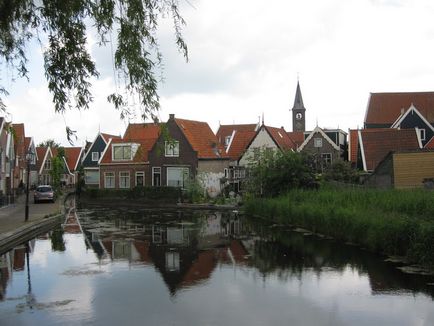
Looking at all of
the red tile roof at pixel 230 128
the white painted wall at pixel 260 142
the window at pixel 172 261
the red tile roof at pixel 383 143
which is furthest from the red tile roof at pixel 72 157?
the window at pixel 172 261

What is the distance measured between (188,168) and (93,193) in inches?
454

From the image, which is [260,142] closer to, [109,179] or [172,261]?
[109,179]

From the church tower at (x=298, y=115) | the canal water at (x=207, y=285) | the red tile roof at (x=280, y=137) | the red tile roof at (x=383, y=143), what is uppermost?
the church tower at (x=298, y=115)

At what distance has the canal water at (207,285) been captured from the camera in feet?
29.8

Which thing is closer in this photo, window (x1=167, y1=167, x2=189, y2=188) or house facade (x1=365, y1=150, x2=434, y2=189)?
house facade (x1=365, y1=150, x2=434, y2=189)

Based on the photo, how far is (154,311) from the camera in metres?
9.38

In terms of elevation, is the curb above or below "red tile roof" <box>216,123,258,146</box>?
below


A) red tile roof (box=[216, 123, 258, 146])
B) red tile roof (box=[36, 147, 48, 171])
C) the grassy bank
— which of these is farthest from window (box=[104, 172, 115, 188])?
the grassy bank

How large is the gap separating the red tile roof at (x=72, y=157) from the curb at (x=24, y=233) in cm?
6103

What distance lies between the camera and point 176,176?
171 feet

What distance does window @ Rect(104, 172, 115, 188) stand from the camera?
56312mm

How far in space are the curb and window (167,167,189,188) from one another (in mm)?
22979

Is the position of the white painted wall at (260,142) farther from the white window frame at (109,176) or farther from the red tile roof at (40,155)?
the red tile roof at (40,155)

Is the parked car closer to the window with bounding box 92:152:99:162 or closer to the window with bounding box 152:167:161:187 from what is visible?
the window with bounding box 152:167:161:187
